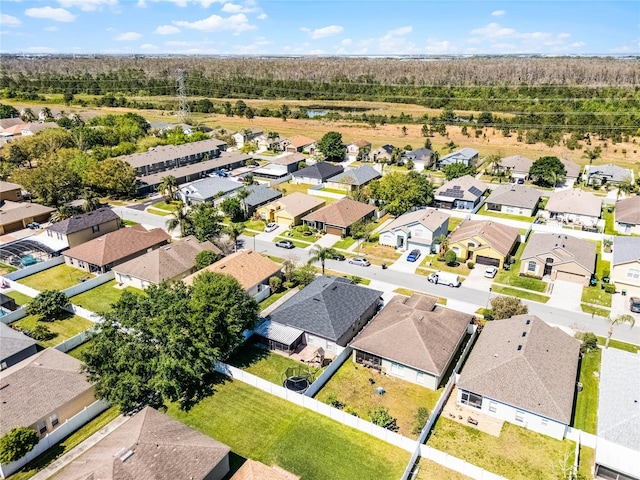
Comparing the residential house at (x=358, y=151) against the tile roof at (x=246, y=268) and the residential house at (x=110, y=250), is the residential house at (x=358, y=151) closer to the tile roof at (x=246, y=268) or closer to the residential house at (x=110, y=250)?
the residential house at (x=110, y=250)

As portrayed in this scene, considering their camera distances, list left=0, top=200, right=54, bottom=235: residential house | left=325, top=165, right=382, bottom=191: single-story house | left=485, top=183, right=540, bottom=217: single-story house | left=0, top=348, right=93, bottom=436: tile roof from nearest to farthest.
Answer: left=0, top=348, right=93, bottom=436: tile roof
left=0, top=200, right=54, bottom=235: residential house
left=485, top=183, right=540, bottom=217: single-story house
left=325, top=165, right=382, bottom=191: single-story house

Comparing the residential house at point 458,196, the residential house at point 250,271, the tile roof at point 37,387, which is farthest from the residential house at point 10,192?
the residential house at point 458,196

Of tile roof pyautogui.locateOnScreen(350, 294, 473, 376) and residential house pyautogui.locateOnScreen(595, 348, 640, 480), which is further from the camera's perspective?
tile roof pyautogui.locateOnScreen(350, 294, 473, 376)

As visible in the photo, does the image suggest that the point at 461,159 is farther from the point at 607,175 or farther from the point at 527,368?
the point at 527,368

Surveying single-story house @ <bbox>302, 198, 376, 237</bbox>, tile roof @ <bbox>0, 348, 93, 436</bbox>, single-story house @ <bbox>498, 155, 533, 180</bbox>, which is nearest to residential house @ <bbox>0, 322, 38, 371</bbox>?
tile roof @ <bbox>0, 348, 93, 436</bbox>

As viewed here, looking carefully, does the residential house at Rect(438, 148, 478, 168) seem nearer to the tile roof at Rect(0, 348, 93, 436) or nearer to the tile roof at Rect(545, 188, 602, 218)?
the tile roof at Rect(545, 188, 602, 218)

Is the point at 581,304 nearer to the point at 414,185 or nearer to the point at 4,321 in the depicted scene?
the point at 414,185
